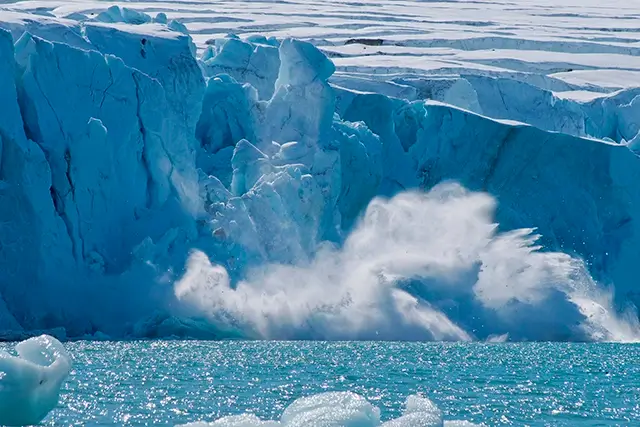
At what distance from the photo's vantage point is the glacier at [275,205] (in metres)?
19.7

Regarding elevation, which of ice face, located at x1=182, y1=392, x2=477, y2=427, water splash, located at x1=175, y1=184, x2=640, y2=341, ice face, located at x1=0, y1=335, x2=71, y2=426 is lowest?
water splash, located at x1=175, y1=184, x2=640, y2=341

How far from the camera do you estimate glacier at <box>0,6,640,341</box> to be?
775 inches

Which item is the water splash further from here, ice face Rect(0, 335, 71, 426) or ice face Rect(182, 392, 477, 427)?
ice face Rect(182, 392, 477, 427)

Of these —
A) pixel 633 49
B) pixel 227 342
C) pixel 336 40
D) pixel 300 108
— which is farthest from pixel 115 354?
pixel 633 49

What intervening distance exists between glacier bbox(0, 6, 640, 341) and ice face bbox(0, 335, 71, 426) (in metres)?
8.09

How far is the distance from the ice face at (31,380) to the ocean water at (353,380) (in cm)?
48

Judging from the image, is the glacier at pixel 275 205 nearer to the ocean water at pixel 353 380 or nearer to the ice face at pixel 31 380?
the ocean water at pixel 353 380

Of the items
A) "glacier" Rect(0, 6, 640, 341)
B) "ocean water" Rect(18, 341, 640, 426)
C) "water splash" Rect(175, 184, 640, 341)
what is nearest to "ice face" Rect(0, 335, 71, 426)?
"ocean water" Rect(18, 341, 640, 426)

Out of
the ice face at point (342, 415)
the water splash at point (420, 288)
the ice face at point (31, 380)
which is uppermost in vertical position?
the ice face at point (342, 415)

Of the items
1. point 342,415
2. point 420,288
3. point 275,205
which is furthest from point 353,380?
point 342,415

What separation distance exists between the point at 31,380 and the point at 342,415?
2.95 meters

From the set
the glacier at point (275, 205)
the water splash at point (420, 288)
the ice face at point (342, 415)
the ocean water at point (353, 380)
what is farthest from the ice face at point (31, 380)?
the water splash at point (420, 288)

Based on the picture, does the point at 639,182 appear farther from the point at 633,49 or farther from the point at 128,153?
the point at 633,49

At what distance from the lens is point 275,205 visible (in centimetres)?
2105
